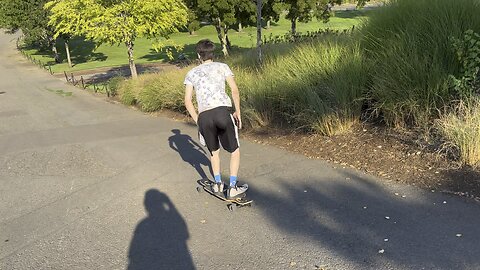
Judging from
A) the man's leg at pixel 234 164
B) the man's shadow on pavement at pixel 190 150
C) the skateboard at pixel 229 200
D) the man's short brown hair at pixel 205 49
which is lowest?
the man's shadow on pavement at pixel 190 150

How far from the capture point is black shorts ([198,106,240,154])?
15.3 ft

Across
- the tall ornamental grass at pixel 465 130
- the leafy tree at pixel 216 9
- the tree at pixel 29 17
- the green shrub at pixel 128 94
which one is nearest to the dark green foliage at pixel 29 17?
the tree at pixel 29 17

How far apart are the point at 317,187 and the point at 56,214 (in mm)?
3121

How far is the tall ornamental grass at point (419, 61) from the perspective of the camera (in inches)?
245

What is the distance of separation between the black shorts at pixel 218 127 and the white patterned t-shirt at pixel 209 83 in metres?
0.08

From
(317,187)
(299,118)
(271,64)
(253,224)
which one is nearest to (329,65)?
Result: (299,118)

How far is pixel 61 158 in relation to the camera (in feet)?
25.4

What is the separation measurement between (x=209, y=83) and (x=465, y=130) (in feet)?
10.0

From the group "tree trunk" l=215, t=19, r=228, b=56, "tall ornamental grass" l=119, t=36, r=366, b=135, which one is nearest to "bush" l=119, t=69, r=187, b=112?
"tall ornamental grass" l=119, t=36, r=366, b=135

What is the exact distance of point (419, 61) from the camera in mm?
6449

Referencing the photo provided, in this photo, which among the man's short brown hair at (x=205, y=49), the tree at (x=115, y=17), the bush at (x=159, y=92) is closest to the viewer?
the man's short brown hair at (x=205, y=49)

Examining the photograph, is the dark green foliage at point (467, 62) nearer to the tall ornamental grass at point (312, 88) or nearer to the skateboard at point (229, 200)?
the tall ornamental grass at point (312, 88)

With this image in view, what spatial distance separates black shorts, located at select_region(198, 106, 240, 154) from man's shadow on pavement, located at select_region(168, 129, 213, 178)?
1334mm

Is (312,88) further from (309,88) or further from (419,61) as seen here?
(419,61)
